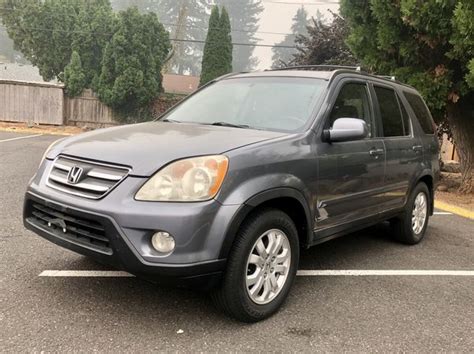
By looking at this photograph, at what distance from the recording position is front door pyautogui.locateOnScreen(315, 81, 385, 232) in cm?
383

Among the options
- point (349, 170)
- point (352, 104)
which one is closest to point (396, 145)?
point (352, 104)

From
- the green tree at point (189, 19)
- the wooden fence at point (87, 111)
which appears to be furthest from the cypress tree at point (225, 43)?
the green tree at point (189, 19)

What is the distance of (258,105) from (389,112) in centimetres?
165

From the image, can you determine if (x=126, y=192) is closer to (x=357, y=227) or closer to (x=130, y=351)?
(x=130, y=351)

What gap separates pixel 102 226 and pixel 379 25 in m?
8.08

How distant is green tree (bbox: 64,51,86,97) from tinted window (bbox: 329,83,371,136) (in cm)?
2086

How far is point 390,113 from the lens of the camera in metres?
5.02

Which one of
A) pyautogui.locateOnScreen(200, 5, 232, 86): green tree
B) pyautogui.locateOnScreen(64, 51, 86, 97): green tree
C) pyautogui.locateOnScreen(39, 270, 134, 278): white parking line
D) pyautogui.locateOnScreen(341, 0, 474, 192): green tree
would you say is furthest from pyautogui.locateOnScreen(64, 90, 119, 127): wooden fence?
pyautogui.locateOnScreen(39, 270, 134, 278): white parking line

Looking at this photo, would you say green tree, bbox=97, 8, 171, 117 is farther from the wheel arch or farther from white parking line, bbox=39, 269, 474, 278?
white parking line, bbox=39, 269, 474, 278

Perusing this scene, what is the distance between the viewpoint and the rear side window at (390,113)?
15.9 feet

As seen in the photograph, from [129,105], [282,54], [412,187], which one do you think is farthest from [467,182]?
[282,54]

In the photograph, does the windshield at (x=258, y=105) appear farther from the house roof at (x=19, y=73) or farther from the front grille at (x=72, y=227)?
the house roof at (x=19, y=73)

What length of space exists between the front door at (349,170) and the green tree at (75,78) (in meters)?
20.9

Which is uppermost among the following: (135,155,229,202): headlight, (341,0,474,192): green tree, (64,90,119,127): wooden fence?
(341,0,474,192): green tree
